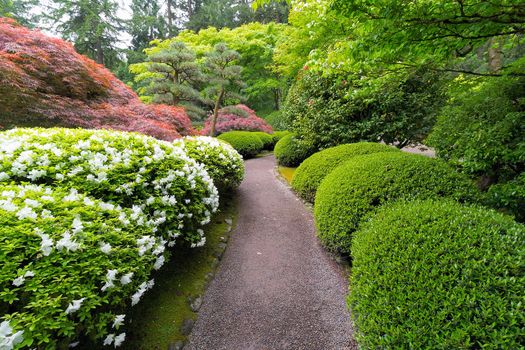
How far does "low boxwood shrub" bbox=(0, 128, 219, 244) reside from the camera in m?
2.17

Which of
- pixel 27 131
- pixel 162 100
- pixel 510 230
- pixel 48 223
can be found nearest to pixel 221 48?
pixel 162 100

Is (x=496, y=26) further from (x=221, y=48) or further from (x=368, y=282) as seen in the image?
(x=221, y=48)

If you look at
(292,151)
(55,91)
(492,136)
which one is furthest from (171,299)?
(292,151)

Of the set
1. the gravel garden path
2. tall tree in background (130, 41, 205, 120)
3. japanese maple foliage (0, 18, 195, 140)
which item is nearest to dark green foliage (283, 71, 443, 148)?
the gravel garden path

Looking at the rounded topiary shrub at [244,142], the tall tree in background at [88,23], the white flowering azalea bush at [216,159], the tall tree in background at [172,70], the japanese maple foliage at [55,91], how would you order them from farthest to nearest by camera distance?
the tall tree in background at [88,23] → the rounded topiary shrub at [244,142] → the tall tree in background at [172,70] → the white flowering azalea bush at [216,159] → the japanese maple foliage at [55,91]

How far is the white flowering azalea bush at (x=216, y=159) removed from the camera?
4.13 metres

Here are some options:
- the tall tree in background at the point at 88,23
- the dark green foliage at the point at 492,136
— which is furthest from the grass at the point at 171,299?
the tall tree in background at the point at 88,23

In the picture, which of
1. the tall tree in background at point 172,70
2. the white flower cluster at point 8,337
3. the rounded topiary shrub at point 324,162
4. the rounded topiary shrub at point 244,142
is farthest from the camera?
the rounded topiary shrub at point 244,142

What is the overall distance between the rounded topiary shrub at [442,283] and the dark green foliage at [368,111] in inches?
147

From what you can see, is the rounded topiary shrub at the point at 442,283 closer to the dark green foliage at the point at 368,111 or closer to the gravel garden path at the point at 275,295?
the gravel garden path at the point at 275,295

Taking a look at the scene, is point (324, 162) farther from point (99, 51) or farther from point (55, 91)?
point (99, 51)

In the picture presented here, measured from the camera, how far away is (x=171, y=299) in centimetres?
238

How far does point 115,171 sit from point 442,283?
113 inches

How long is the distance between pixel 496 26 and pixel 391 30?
3.44 feet
